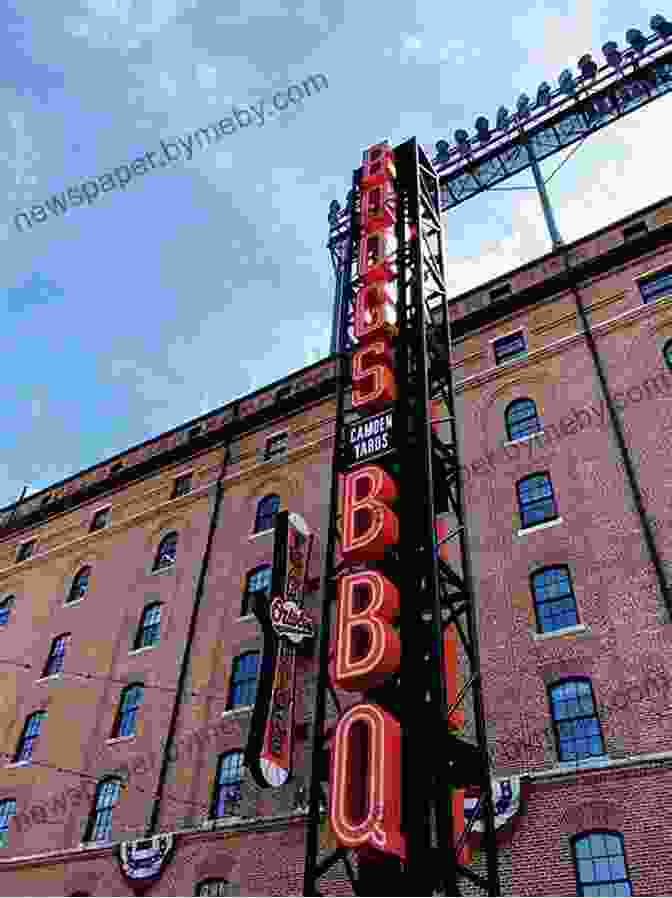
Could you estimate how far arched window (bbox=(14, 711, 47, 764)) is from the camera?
2547 cm

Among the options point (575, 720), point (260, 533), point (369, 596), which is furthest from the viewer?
point (260, 533)

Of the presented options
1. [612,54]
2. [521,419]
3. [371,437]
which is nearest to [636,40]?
[612,54]

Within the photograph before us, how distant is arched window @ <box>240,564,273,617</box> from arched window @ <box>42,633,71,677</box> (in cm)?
849

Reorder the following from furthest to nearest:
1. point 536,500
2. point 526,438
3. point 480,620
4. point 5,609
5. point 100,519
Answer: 1. point 5,609
2. point 100,519
3. point 526,438
4. point 536,500
5. point 480,620

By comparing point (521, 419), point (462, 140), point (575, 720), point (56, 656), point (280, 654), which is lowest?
point (575, 720)

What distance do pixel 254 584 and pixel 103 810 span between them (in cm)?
787

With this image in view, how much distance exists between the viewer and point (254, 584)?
24.2 metres

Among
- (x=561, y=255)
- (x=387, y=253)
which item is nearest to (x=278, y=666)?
(x=387, y=253)

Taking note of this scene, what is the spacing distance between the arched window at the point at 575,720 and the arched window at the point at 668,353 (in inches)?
349

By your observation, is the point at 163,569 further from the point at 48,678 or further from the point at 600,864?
the point at 600,864

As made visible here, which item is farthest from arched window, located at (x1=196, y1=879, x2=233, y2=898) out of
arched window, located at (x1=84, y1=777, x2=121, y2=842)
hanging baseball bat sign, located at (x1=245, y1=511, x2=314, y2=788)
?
arched window, located at (x1=84, y1=777, x2=121, y2=842)

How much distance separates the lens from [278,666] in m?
18.1

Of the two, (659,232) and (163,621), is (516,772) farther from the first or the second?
(659,232)

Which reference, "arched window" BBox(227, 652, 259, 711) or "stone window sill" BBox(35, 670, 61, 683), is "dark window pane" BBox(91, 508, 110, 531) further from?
"arched window" BBox(227, 652, 259, 711)
